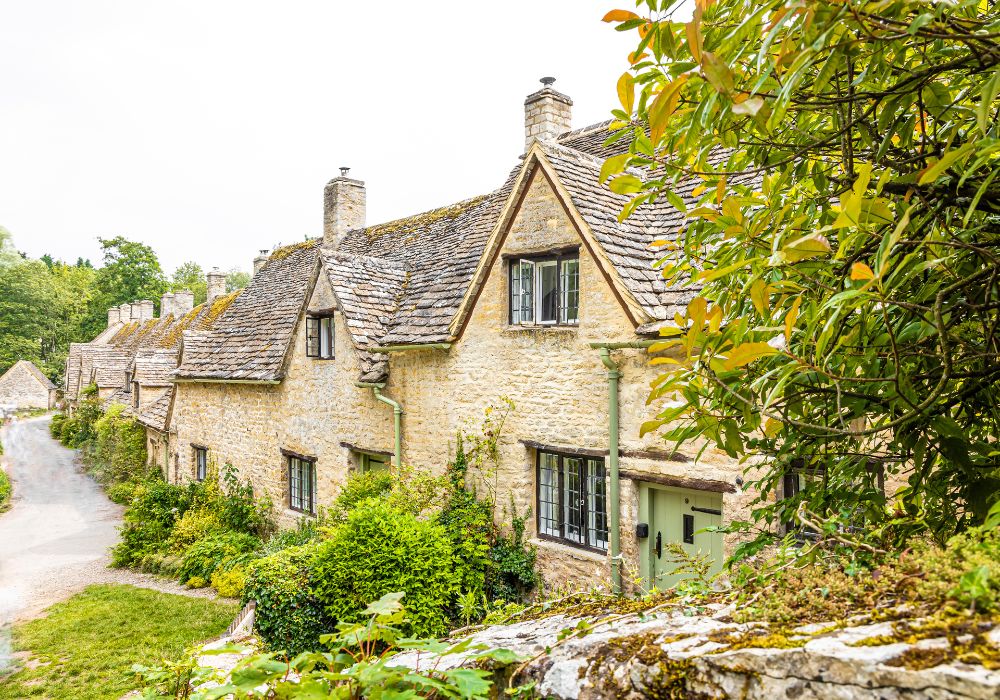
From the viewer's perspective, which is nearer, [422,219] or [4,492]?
[422,219]

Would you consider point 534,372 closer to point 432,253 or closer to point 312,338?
point 312,338

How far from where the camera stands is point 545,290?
9.37 meters

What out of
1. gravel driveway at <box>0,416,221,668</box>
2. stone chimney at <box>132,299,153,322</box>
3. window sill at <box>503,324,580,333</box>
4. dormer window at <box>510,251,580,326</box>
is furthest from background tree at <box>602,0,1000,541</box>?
stone chimney at <box>132,299,153,322</box>

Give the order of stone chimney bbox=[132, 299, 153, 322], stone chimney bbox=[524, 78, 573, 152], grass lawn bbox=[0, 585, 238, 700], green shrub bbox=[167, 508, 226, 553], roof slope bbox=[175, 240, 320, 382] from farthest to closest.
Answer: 1. stone chimney bbox=[132, 299, 153, 322]
2. green shrub bbox=[167, 508, 226, 553]
3. roof slope bbox=[175, 240, 320, 382]
4. stone chimney bbox=[524, 78, 573, 152]
5. grass lawn bbox=[0, 585, 238, 700]

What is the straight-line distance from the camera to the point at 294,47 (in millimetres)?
11438

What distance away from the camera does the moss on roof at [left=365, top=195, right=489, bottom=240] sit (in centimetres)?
1808

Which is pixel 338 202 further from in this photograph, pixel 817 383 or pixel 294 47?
pixel 817 383

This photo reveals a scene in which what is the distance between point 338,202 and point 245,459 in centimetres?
914

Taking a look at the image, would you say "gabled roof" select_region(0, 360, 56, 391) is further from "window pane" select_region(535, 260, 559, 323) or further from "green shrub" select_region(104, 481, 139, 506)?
"window pane" select_region(535, 260, 559, 323)

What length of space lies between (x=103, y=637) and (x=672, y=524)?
11580 mm

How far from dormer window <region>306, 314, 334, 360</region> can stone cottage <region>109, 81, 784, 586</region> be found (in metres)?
0.05

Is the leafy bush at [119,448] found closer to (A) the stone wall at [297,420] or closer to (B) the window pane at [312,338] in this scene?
(A) the stone wall at [297,420]

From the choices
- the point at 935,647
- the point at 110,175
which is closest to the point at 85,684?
the point at 935,647

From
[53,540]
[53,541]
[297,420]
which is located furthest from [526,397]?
A: [53,540]
